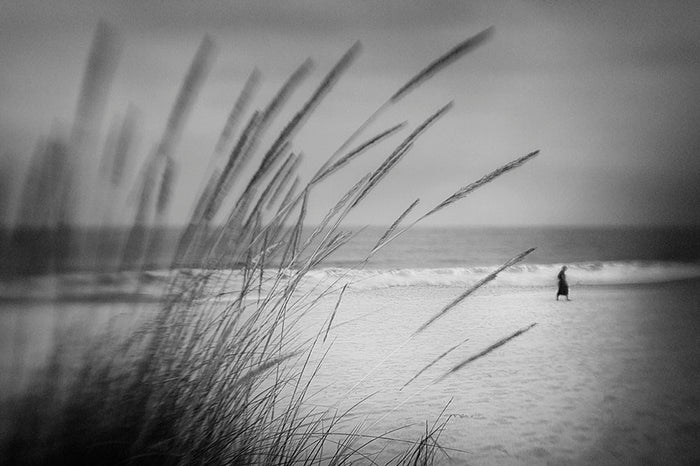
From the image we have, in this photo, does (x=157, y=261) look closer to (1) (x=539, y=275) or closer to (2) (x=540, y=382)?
(2) (x=540, y=382)

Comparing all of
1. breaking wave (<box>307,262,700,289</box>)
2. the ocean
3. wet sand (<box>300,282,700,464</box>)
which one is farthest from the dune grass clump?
breaking wave (<box>307,262,700,289</box>)

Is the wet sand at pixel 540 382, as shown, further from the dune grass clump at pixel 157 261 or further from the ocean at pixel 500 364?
the dune grass clump at pixel 157 261

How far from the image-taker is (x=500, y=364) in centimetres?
639

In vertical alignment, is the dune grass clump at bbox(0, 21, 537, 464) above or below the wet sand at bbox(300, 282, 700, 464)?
above

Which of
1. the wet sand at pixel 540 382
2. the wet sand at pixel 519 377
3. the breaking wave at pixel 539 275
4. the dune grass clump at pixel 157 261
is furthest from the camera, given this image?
the breaking wave at pixel 539 275

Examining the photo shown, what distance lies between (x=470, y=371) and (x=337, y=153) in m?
5.88

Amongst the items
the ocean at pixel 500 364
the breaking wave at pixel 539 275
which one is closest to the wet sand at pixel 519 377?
the ocean at pixel 500 364

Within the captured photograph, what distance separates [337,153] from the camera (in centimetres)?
87

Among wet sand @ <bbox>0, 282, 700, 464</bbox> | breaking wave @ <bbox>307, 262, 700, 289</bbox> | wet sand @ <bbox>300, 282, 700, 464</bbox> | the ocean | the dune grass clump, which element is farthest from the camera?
breaking wave @ <bbox>307, 262, 700, 289</bbox>

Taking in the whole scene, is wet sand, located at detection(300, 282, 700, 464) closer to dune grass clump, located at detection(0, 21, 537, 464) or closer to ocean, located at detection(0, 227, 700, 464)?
ocean, located at detection(0, 227, 700, 464)

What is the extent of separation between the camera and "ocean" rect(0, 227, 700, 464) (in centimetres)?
90

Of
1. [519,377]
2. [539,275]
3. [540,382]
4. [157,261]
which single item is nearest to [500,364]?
[519,377]

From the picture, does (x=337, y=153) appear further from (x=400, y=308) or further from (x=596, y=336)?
(x=400, y=308)

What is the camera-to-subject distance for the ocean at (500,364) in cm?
90
